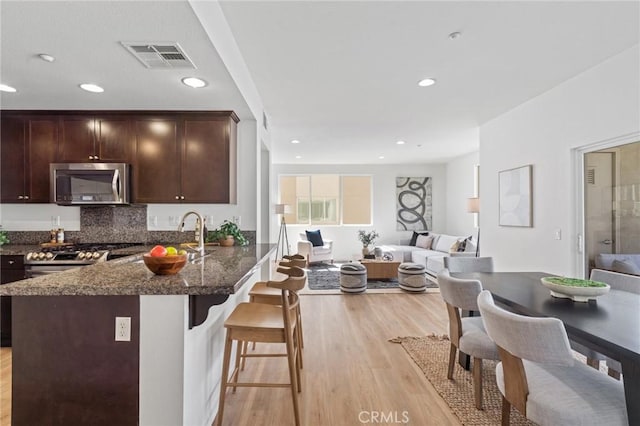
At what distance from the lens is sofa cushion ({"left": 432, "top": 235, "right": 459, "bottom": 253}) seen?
6798 mm

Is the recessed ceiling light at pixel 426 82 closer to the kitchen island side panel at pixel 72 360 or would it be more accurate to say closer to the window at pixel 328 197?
the kitchen island side panel at pixel 72 360

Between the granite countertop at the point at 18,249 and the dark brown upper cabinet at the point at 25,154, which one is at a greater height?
the dark brown upper cabinet at the point at 25,154

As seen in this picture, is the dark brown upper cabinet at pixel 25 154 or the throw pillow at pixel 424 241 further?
the throw pillow at pixel 424 241

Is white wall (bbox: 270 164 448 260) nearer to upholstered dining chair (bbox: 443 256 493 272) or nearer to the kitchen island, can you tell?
upholstered dining chair (bbox: 443 256 493 272)

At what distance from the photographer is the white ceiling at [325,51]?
1.88 meters

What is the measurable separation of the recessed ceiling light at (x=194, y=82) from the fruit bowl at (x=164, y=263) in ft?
5.29

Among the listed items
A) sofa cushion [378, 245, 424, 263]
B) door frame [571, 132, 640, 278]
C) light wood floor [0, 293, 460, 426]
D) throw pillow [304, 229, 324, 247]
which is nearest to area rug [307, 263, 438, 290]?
throw pillow [304, 229, 324, 247]

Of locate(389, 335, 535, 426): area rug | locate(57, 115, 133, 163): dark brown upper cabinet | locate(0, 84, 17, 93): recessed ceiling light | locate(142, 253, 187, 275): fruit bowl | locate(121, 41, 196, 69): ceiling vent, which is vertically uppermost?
locate(0, 84, 17, 93): recessed ceiling light

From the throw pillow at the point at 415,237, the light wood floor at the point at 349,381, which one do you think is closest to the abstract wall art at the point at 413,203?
the throw pillow at the point at 415,237

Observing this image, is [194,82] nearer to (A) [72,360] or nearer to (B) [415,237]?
(A) [72,360]

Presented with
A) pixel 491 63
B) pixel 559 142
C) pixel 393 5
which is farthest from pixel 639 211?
pixel 393 5

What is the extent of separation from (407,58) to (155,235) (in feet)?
10.6

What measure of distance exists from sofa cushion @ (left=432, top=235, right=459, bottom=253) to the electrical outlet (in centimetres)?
640

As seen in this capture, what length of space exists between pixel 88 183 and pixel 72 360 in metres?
2.46
